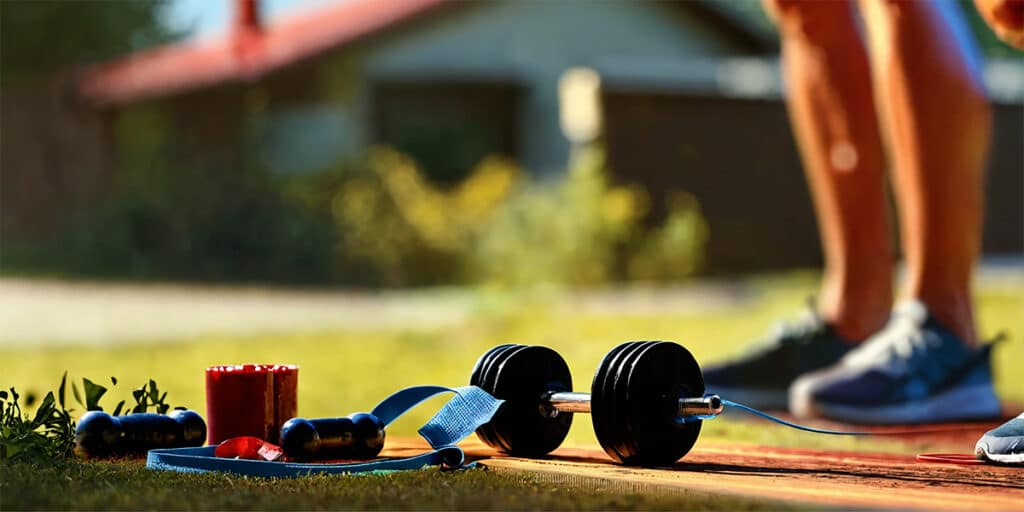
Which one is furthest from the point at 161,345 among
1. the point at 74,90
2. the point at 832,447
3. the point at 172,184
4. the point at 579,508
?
the point at 74,90

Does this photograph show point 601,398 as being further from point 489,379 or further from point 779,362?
point 779,362

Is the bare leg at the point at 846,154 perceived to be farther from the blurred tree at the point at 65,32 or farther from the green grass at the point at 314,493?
the blurred tree at the point at 65,32

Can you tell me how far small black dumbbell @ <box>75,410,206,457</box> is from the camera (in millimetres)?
2617

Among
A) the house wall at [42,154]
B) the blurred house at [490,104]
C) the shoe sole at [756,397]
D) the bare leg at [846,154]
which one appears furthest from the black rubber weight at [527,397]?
the house wall at [42,154]

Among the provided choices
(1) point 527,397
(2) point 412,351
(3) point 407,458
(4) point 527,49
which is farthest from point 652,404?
→ (4) point 527,49

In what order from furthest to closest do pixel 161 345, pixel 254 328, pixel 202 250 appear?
pixel 202 250, pixel 254 328, pixel 161 345

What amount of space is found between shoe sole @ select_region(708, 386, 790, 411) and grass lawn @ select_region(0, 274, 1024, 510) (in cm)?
7

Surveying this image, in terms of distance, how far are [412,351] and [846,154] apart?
125 inches

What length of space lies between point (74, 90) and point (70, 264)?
379cm

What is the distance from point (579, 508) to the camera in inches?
77.9

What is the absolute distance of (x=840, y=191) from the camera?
12.9ft

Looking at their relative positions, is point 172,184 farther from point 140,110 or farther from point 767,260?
point 767,260

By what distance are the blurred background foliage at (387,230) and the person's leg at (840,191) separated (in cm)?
678

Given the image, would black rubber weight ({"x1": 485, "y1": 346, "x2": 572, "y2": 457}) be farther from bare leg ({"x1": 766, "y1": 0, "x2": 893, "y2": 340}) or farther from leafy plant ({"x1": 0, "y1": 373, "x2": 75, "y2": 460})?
bare leg ({"x1": 766, "y1": 0, "x2": 893, "y2": 340})
